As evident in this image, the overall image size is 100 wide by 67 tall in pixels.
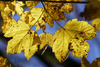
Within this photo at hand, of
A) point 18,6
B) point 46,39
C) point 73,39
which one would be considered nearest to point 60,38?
point 73,39

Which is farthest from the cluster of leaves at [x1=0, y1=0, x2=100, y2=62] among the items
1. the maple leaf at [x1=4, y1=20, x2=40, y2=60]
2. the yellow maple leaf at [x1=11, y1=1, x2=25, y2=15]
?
the yellow maple leaf at [x1=11, y1=1, x2=25, y2=15]

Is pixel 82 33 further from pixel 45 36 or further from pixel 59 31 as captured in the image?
pixel 45 36

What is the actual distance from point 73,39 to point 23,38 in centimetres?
38

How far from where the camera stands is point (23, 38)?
667 mm

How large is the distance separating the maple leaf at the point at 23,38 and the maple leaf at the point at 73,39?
7.1 inches

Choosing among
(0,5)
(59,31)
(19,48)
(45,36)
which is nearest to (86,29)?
(59,31)

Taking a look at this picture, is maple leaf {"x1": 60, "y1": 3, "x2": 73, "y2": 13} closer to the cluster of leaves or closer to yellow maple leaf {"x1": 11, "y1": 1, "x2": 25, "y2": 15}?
the cluster of leaves

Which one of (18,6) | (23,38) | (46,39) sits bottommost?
(46,39)

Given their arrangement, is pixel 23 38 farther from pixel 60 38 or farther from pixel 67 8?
pixel 67 8

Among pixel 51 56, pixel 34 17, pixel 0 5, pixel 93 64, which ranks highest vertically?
pixel 0 5

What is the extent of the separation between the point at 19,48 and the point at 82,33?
47cm

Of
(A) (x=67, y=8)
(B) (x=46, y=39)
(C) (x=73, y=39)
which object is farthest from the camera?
(A) (x=67, y=8)

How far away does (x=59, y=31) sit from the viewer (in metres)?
0.66

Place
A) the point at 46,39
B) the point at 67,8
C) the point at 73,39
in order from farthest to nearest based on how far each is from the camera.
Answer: the point at 67,8 < the point at 46,39 < the point at 73,39
